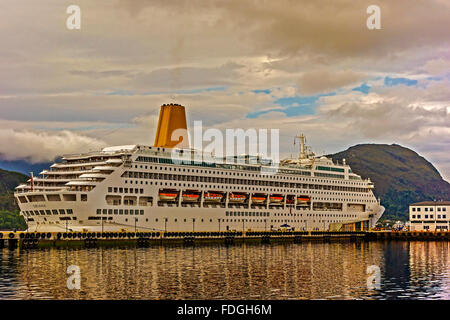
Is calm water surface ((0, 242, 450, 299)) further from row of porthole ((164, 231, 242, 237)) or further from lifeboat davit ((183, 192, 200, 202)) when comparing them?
lifeboat davit ((183, 192, 200, 202))

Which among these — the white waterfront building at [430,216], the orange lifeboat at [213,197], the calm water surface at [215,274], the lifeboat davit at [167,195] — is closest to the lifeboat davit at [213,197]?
the orange lifeboat at [213,197]

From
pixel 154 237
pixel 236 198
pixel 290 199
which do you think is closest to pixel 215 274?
pixel 154 237

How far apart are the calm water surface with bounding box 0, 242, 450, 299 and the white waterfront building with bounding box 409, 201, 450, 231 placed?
63.1 meters

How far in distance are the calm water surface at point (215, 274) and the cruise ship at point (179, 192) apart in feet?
36.2

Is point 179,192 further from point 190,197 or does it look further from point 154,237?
point 154,237

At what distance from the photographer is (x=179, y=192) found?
4087 inches

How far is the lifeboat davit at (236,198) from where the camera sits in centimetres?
11217

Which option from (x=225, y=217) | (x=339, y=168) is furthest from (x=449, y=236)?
(x=225, y=217)

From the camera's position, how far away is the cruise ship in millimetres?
92938

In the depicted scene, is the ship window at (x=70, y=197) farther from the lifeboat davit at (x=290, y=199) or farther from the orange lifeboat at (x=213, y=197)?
the lifeboat davit at (x=290, y=199)

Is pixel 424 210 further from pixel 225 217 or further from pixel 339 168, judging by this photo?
pixel 225 217

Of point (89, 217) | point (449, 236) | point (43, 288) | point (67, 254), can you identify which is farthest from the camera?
point (449, 236)

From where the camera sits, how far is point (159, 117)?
115 meters
